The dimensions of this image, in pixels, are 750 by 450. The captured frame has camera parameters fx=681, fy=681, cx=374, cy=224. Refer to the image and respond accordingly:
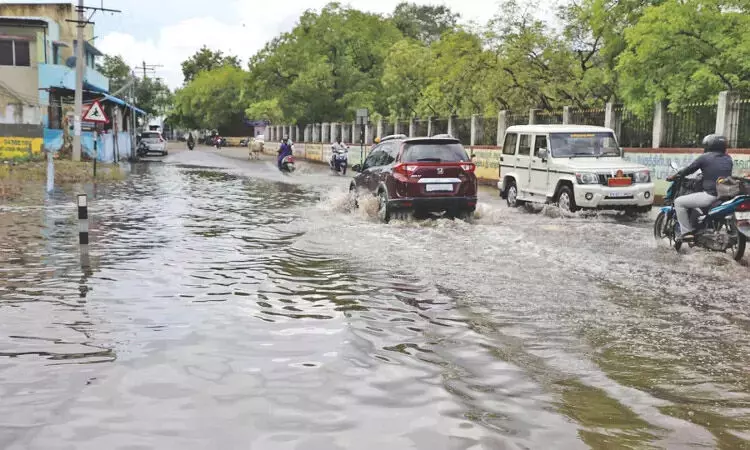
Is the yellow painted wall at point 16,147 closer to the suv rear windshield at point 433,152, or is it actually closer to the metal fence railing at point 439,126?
the metal fence railing at point 439,126

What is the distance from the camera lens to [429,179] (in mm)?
13188

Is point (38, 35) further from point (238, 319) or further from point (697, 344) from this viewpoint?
point (697, 344)

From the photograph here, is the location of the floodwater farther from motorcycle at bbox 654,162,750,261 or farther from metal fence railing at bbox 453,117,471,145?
metal fence railing at bbox 453,117,471,145

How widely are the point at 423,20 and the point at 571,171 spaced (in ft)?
229

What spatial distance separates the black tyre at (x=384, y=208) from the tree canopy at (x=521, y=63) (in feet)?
32.6

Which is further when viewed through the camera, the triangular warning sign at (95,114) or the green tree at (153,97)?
the green tree at (153,97)

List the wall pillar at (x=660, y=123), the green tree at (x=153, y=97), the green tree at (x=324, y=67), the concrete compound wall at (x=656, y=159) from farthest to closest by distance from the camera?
the green tree at (x=153, y=97) < the green tree at (x=324, y=67) < the wall pillar at (x=660, y=123) < the concrete compound wall at (x=656, y=159)

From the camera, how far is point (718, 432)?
→ 390 cm

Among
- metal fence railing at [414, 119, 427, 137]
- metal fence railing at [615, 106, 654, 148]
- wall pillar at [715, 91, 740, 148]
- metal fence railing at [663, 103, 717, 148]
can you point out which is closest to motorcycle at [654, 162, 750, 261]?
wall pillar at [715, 91, 740, 148]

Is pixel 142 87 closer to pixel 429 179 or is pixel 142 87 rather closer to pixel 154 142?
pixel 154 142

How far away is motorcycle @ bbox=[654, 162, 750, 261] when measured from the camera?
8.91m

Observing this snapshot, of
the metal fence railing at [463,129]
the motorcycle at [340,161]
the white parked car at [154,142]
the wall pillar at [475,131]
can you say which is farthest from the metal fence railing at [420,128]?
the white parked car at [154,142]

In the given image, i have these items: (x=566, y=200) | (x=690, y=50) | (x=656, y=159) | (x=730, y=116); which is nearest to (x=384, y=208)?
A: (x=566, y=200)

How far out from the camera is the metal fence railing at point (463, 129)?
30.0m
